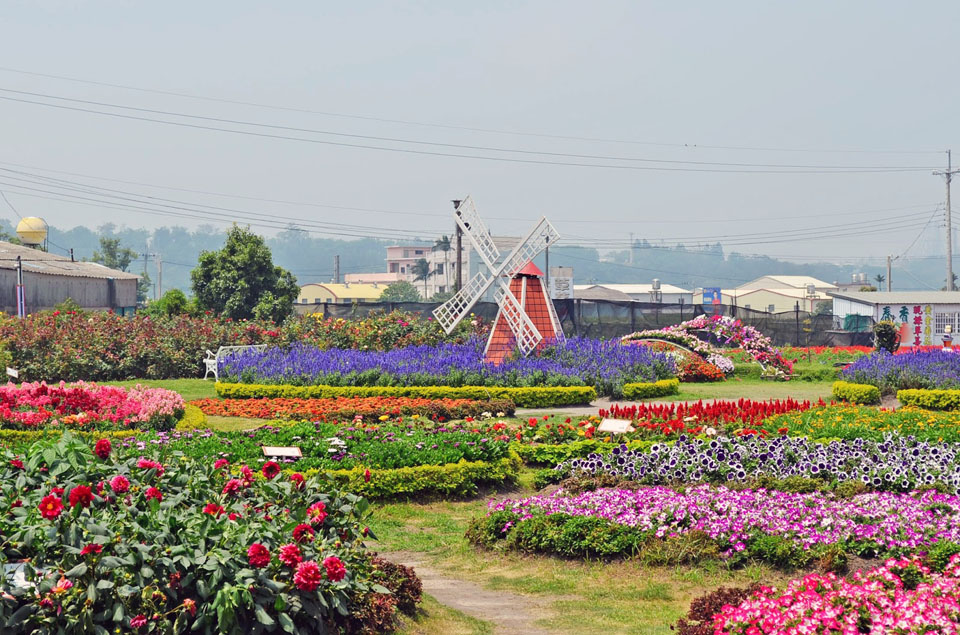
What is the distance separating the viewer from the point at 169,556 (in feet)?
18.4

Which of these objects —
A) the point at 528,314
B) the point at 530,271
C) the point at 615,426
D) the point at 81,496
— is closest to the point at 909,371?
the point at 528,314

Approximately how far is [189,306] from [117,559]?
106 feet

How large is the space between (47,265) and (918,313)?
1339 inches

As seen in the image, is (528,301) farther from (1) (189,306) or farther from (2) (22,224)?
(2) (22,224)

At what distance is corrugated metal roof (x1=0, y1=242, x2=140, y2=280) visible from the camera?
3833 centimetres

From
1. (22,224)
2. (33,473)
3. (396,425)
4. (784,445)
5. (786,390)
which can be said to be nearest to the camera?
(33,473)

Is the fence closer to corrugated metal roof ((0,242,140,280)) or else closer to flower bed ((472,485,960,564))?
corrugated metal roof ((0,242,140,280))

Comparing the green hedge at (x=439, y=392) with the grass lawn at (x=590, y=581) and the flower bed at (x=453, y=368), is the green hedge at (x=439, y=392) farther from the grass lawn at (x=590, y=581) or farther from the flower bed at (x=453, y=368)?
the grass lawn at (x=590, y=581)

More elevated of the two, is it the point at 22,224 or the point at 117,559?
the point at 22,224

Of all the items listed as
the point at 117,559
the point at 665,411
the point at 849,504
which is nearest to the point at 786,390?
the point at 665,411

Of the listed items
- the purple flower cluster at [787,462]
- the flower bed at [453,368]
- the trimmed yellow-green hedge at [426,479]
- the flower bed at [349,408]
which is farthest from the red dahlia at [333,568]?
the flower bed at [453,368]

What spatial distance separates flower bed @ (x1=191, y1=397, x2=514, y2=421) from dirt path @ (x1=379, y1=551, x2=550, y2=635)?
8.30 meters

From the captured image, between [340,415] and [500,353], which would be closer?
[340,415]

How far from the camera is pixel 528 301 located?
81.7ft
